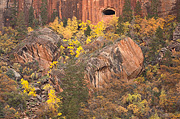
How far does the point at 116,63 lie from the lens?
56.3m

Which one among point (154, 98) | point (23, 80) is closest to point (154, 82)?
point (154, 98)

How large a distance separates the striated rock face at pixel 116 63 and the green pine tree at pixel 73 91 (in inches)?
206

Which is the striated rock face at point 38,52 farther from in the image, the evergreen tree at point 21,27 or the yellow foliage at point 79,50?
the evergreen tree at point 21,27

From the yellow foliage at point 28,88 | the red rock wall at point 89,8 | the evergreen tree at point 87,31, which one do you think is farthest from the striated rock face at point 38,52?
the red rock wall at point 89,8

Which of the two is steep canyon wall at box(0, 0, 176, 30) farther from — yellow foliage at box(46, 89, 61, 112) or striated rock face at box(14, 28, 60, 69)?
yellow foliage at box(46, 89, 61, 112)

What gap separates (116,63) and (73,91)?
12.1m

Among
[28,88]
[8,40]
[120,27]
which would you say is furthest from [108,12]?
[28,88]

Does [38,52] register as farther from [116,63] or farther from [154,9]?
[154,9]

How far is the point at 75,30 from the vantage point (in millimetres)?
69062

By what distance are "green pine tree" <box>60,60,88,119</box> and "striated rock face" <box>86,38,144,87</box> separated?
17.2 ft

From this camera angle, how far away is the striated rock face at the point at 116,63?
5406 cm

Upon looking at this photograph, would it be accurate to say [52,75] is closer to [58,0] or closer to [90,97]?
[90,97]

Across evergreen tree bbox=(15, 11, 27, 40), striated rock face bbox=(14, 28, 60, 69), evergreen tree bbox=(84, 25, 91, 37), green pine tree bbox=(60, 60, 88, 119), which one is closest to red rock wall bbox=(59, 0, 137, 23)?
evergreen tree bbox=(84, 25, 91, 37)

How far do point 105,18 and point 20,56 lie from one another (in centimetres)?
1811
